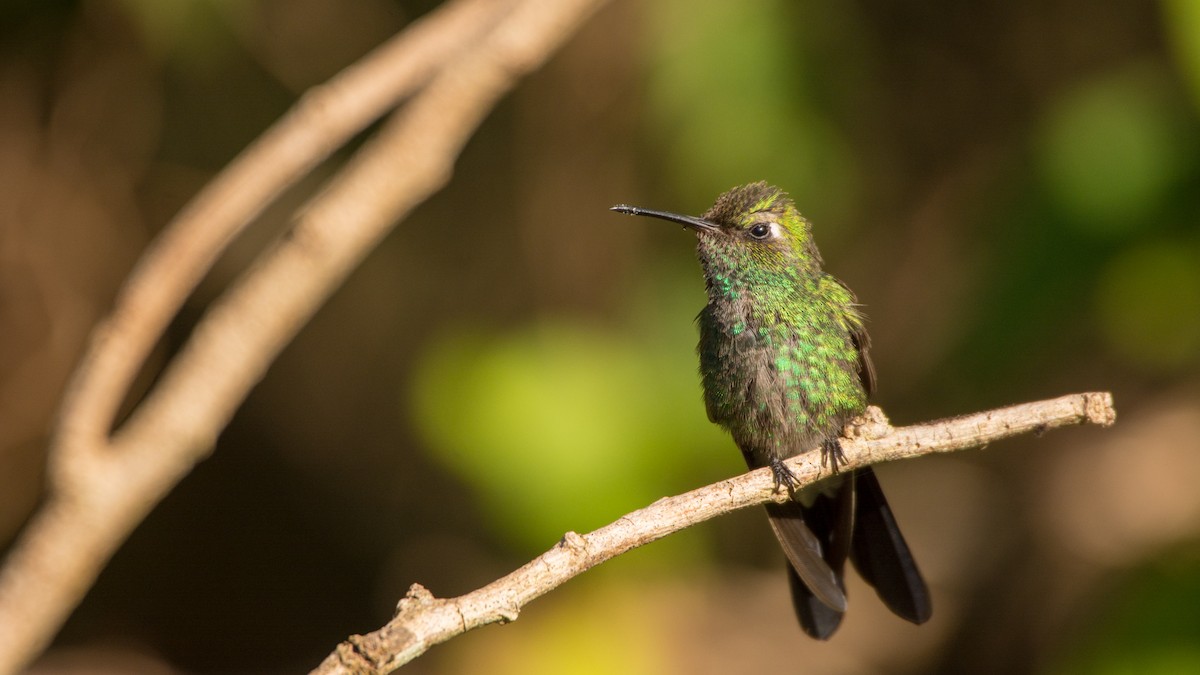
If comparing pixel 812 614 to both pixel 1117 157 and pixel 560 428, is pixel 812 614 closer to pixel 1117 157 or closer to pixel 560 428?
pixel 560 428

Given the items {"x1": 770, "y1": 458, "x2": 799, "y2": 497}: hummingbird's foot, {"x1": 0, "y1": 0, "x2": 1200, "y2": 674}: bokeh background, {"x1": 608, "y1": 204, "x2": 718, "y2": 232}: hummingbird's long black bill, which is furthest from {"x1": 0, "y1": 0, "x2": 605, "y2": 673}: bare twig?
{"x1": 770, "y1": 458, "x2": 799, "y2": 497}: hummingbird's foot

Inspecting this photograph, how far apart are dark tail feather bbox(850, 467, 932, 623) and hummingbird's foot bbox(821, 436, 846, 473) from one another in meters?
0.54

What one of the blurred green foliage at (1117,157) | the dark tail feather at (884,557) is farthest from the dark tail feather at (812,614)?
the blurred green foliage at (1117,157)

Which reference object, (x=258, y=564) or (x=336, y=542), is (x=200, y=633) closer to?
(x=258, y=564)

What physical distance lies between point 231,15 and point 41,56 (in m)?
0.78

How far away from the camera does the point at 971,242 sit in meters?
4.03

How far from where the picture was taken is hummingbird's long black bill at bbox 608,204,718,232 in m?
2.98

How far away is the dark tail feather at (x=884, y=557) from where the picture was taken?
2934 millimetres

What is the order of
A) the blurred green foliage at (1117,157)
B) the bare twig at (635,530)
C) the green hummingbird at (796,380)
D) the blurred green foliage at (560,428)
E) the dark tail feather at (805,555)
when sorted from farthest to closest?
1. the blurred green foliage at (560,428)
2. the blurred green foliage at (1117,157)
3. the green hummingbird at (796,380)
4. the dark tail feather at (805,555)
5. the bare twig at (635,530)

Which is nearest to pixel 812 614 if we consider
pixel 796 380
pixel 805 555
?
pixel 805 555

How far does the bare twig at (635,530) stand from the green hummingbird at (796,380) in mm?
653

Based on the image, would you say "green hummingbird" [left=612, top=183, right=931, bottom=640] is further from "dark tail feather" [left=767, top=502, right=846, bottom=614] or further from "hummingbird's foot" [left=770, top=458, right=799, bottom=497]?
"hummingbird's foot" [left=770, top=458, right=799, bottom=497]

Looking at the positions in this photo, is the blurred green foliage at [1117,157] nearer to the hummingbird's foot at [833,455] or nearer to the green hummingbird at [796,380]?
the green hummingbird at [796,380]

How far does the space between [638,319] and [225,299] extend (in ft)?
4.86
